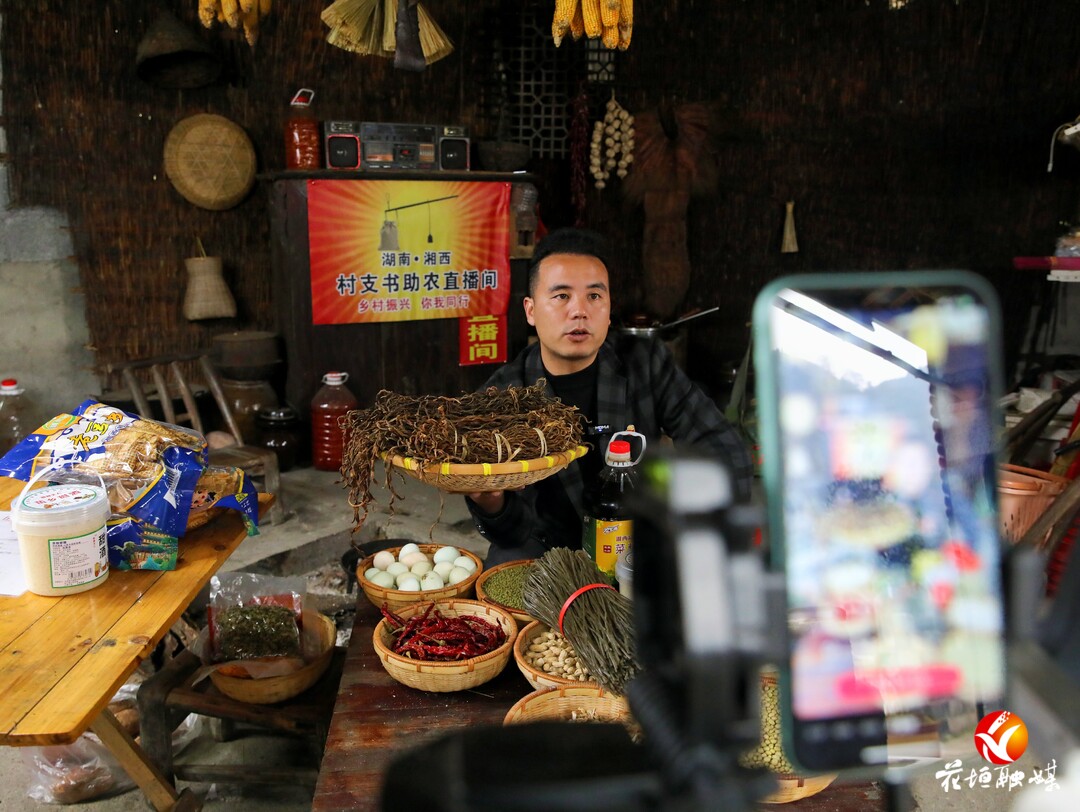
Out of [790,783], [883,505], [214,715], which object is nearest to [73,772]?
[214,715]

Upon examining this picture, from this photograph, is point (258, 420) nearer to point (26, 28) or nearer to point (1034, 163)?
point (26, 28)

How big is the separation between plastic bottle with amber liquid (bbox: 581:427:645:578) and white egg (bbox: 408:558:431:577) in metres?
0.47

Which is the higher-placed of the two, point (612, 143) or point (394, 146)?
point (612, 143)

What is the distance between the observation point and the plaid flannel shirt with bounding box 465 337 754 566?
2586 mm

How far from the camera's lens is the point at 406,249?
18.4 feet

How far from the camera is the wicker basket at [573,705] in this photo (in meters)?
1.50

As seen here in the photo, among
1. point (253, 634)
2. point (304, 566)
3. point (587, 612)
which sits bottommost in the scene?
point (304, 566)

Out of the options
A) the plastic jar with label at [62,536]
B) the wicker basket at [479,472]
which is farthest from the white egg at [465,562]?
the plastic jar with label at [62,536]

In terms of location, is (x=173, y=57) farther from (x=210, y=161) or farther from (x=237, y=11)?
(x=237, y=11)

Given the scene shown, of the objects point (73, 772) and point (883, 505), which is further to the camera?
point (73, 772)

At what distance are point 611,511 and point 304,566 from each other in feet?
9.55

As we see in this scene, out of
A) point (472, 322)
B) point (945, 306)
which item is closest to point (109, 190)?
point (472, 322)

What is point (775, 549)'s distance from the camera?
51 centimetres

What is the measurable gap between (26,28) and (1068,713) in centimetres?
622
